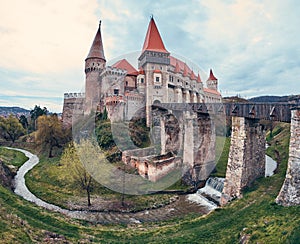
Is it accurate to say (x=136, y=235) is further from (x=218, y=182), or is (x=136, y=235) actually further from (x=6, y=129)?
(x=6, y=129)

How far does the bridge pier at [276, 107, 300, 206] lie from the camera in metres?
10.3

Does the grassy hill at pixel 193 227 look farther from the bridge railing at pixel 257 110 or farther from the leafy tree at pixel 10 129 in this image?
the leafy tree at pixel 10 129

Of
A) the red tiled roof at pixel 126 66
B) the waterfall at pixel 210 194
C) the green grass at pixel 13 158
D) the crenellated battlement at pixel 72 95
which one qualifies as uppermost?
the red tiled roof at pixel 126 66

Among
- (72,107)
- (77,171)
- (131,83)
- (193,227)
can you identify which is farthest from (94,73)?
(193,227)

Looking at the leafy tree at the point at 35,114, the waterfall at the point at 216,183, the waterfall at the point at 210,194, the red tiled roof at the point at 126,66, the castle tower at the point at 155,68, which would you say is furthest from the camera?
the leafy tree at the point at 35,114

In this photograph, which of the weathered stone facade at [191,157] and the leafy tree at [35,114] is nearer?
the weathered stone facade at [191,157]

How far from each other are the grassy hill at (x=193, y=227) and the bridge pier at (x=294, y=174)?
1.37 feet

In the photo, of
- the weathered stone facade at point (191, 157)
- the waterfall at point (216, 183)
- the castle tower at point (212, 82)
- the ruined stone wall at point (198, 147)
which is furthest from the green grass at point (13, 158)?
the castle tower at point (212, 82)

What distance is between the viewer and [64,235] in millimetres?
11414

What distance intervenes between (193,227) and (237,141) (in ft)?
19.7

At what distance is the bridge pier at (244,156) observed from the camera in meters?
14.4

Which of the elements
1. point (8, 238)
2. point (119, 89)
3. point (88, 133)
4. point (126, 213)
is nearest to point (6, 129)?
point (88, 133)

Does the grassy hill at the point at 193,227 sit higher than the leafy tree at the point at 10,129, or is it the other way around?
the leafy tree at the point at 10,129

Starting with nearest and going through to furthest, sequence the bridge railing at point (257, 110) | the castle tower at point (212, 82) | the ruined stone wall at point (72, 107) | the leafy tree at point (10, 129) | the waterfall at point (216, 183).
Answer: the bridge railing at point (257, 110), the waterfall at point (216, 183), the ruined stone wall at point (72, 107), the leafy tree at point (10, 129), the castle tower at point (212, 82)
